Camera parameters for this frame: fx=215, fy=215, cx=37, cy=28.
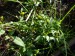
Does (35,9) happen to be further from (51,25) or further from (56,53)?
(56,53)

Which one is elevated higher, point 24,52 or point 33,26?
point 33,26

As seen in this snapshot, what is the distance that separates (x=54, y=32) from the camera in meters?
2.07

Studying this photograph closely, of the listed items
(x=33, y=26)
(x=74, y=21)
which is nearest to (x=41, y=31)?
(x=33, y=26)

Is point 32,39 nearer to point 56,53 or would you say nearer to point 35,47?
point 35,47

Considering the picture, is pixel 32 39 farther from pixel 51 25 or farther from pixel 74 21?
pixel 74 21

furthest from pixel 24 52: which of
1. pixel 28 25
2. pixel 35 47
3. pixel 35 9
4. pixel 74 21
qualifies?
pixel 74 21

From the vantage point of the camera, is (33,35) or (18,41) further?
(33,35)

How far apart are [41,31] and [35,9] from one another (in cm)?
30

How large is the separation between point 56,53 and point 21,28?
424 millimetres

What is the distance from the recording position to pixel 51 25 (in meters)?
2.09

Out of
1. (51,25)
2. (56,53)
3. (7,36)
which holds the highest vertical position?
(51,25)

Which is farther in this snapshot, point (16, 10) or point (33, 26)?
point (16, 10)

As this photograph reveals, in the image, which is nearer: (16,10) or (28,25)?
(28,25)

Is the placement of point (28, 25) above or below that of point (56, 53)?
above
